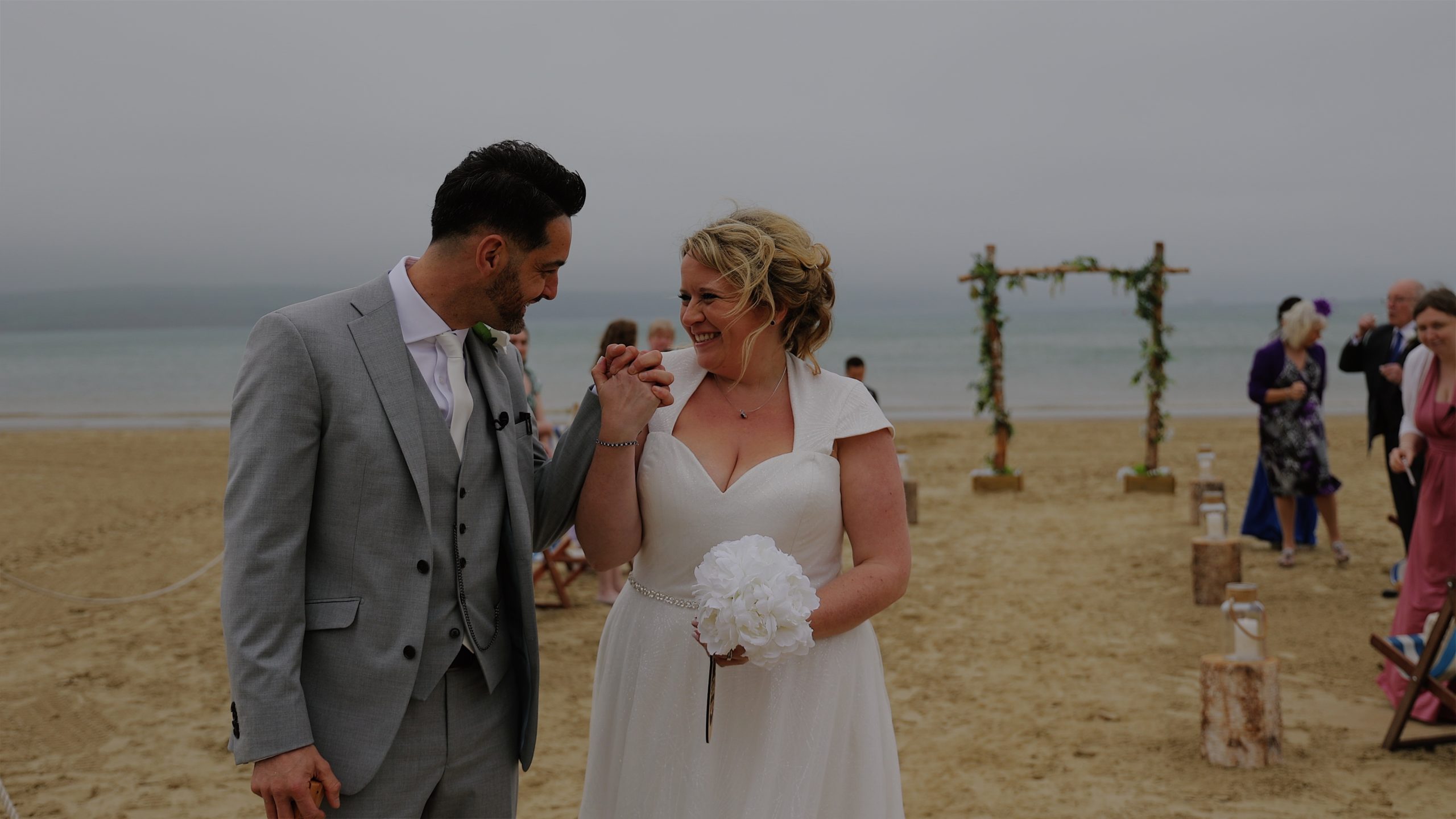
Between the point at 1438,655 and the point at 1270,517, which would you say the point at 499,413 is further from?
the point at 1270,517

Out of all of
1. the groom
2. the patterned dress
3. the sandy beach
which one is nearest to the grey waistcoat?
the groom

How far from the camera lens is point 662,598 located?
2957mm

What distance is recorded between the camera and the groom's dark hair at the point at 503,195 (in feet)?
7.89

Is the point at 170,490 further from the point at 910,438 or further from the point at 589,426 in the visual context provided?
the point at 589,426

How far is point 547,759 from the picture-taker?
5797mm

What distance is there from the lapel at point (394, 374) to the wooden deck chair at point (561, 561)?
232 inches

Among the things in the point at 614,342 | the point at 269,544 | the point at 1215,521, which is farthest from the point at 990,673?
the point at 269,544

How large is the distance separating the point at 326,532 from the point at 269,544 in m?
0.13

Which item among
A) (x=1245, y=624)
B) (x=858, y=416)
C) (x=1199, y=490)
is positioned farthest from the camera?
(x=1199, y=490)

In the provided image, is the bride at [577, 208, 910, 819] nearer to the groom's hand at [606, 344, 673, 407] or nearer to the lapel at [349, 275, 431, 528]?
the groom's hand at [606, 344, 673, 407]

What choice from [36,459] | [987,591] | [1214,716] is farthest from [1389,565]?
[36,459]

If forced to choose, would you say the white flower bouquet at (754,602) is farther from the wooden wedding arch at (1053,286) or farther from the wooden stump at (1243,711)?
the wooden wedding arch at (1053,286)

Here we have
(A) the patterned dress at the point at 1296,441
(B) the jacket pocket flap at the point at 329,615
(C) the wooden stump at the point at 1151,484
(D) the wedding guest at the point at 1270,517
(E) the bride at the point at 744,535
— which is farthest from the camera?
(C) the wooden stump at the point at 1151,484

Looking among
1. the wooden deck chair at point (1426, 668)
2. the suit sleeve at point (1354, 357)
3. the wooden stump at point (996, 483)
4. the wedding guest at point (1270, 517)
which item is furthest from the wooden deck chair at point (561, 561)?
the suit sleeve at point (1354, 357)
